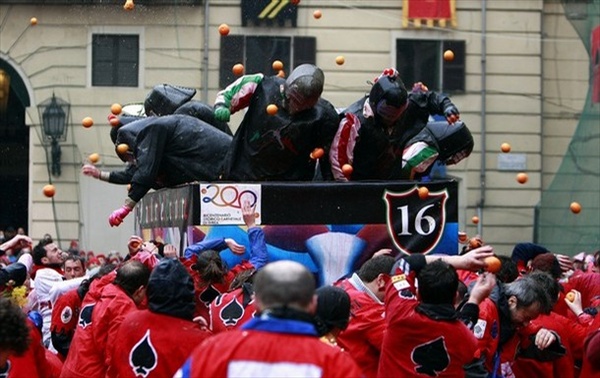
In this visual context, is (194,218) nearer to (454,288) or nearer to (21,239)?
(21,239)

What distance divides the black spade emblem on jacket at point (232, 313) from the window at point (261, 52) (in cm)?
1170

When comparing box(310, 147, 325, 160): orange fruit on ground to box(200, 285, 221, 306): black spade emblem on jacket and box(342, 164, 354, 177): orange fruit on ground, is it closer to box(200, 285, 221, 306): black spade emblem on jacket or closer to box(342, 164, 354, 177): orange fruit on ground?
box(342, 164, 354, 177): orange fruit on ground

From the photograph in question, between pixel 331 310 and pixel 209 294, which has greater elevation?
pixel 331 310

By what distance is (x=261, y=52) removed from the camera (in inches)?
996

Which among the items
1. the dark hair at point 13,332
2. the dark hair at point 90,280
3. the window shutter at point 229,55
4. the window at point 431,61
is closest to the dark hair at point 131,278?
the dark hair at point 90,280

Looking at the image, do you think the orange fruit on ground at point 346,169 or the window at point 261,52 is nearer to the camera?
the orange fruit on ground at point 346,169

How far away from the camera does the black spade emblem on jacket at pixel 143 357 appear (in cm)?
784

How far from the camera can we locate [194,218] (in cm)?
1109

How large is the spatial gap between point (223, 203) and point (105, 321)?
7.13ft

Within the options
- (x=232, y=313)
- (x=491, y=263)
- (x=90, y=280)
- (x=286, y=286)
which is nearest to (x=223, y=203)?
(x=90, y=280)

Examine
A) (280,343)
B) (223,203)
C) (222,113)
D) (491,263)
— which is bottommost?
(280,343)

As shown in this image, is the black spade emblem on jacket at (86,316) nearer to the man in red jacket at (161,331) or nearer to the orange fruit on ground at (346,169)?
the man in red jacket at (161,331)

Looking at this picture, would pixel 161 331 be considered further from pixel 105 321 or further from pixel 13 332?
pixel 105 321

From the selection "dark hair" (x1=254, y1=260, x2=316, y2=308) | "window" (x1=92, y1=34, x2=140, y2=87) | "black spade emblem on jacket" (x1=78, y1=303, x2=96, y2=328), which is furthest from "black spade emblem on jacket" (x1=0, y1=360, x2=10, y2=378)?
"window" (x1=92, y1=34, x2=140, y2=87)
